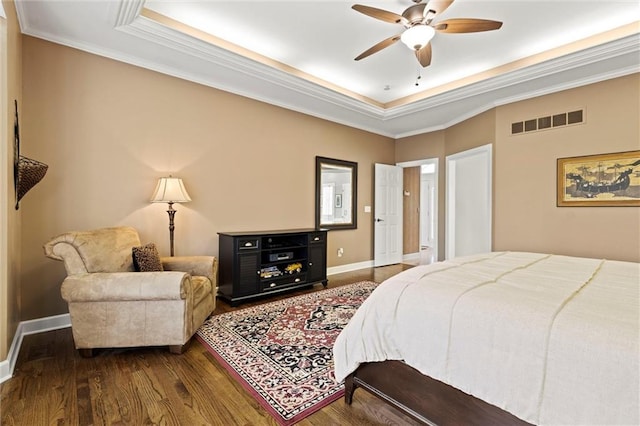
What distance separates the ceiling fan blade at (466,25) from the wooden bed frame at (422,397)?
8.53ft

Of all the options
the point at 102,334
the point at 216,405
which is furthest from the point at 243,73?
the point at 216,405

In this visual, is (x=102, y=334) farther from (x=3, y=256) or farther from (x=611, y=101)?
(x=611, y=101)

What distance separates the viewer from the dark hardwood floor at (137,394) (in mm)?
1627

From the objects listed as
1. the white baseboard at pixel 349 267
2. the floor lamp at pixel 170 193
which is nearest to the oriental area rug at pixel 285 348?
the floor lamp at pixel 170 193

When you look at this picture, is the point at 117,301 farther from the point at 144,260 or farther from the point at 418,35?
the point at 418,35

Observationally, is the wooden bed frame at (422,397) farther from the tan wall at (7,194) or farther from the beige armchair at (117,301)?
the tan wall at (7,194)

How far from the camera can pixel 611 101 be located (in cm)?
351

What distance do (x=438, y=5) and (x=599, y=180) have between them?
9.68 ft

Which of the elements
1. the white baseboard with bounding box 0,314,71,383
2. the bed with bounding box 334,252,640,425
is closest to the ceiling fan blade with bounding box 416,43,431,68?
the bed with bounding box 334,252,640,425

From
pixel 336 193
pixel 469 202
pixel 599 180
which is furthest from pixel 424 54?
pixel 469 202

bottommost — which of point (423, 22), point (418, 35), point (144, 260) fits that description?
point (144, 260)

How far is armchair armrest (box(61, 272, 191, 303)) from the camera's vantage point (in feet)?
7.22

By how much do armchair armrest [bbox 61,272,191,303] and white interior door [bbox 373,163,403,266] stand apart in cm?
425

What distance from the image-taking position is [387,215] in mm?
6137
